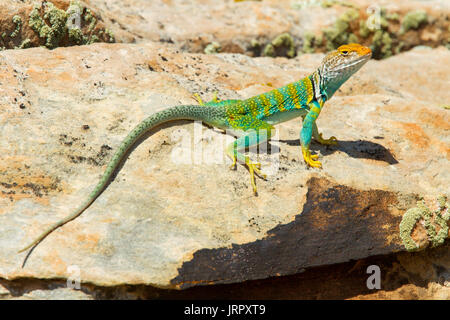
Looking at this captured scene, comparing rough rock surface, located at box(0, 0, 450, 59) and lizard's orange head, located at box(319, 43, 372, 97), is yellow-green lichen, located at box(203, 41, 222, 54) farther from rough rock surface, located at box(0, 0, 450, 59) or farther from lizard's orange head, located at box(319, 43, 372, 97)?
lizard's orange head, located at box(319, 43, 372, 97)

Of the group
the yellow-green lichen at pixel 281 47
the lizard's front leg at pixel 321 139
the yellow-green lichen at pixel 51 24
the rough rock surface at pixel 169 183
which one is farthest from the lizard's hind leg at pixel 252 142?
the yellow-green lichen at pixel 281 47

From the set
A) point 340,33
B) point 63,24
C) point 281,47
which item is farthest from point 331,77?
point 340,33

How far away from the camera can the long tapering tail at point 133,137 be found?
5188 millimetres

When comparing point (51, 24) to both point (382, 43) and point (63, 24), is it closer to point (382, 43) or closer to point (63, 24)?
point (63, 24)

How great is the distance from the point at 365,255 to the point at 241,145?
7.00 ft

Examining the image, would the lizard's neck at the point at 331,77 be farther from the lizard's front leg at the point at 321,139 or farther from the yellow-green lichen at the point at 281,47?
the yellow-green lichen at the point at 281,47

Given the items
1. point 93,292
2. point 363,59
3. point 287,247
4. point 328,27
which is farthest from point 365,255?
point 328,27

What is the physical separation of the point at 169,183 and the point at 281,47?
6.41 metres

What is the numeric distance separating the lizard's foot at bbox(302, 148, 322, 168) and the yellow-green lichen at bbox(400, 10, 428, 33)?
7729 millimetres

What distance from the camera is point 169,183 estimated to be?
5785 millimetres

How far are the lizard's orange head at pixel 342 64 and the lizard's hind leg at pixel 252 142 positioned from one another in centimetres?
108

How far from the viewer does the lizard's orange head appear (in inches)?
258

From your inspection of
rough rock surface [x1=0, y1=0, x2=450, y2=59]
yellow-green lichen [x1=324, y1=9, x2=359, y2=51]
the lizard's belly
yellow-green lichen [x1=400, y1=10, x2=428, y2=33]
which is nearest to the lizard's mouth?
the lizard's belly

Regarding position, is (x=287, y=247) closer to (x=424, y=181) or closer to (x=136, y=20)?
(x=424, y=181)
